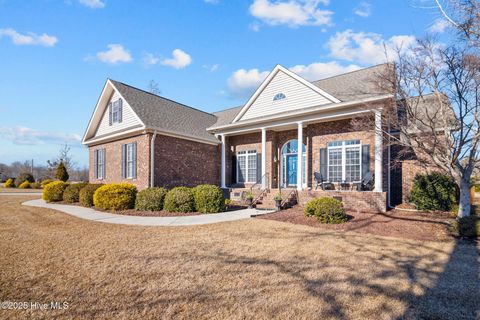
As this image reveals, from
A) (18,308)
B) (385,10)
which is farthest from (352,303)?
(385,10)

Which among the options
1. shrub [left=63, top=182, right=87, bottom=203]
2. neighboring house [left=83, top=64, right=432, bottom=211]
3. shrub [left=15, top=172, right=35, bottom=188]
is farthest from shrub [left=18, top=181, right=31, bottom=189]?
shrub [left=63, top=182, right=87, bottom=203]

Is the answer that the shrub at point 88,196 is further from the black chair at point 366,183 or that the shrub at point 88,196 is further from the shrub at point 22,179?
the shrub at point 22,179

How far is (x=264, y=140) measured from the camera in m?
14.2

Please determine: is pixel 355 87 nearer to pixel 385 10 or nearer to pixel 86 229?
pixel 385 10

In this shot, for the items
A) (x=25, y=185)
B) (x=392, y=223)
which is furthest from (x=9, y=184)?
(x=392, y=223)

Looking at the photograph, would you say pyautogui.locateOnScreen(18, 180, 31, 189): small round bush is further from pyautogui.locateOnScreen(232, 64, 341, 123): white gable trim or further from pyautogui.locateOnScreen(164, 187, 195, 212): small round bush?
pyautogui.locateOnScreen(232, 64, 341, 123): white gable trim

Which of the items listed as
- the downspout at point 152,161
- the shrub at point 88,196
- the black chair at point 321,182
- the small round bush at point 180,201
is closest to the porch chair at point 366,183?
the black chair at point 321,182

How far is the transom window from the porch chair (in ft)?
1.77

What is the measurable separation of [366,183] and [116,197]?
11276 mm

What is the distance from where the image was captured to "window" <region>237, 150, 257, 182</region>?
16.1 meters

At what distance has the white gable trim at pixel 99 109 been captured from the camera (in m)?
15.9

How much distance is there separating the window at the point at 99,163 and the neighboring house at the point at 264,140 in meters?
0.07

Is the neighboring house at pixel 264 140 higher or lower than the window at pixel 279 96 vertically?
lower

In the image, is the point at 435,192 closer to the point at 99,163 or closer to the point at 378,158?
the point at 378,158
